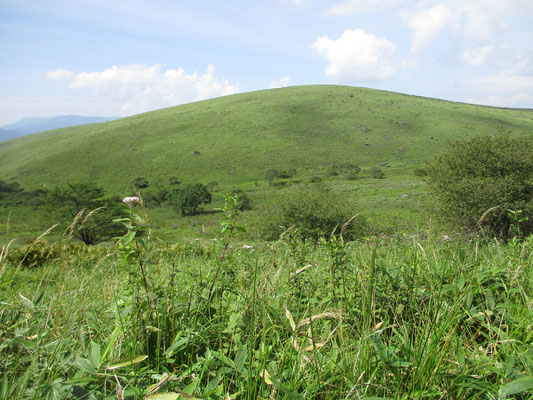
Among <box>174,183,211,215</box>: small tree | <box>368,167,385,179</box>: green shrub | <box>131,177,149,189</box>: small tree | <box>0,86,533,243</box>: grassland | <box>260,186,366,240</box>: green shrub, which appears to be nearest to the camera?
<box>260,186,366,240</box>: green shrub

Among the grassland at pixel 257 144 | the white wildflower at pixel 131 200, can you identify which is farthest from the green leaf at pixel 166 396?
the grassland at pixel 257 144

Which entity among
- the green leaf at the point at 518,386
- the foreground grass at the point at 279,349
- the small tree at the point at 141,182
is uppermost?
the green leaf at the point at 518,386

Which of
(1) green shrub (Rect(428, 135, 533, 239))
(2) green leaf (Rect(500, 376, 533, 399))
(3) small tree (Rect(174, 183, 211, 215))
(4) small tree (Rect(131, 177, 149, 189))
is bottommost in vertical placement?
(3) small tree (Rect(174, 183, 211, 215))

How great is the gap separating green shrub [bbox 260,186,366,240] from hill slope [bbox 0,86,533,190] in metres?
50.2

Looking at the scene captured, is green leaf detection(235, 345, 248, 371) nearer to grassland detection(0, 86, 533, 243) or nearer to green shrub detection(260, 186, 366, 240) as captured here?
green shrub detection(260, 186, 366, 240)

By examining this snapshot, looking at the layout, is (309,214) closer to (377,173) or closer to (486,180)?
(486,180)

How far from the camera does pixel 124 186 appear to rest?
70.1 metres

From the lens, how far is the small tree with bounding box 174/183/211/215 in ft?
184

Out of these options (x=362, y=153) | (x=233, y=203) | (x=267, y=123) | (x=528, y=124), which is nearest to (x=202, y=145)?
(x=267, y=123)

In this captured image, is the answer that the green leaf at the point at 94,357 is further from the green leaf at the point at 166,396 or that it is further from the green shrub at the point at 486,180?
the green shrub at the point at 486,180

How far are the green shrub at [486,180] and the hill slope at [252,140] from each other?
56.9 meters

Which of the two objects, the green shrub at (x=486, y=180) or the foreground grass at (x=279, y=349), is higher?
the foreground grass at (x=279, y=349)

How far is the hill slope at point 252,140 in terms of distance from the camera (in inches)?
3073

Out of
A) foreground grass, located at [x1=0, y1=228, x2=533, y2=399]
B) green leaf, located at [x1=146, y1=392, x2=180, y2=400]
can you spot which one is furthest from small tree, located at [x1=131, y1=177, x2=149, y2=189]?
green leaf, located at [x1=146, y1=392, x2=180, y2=400]
